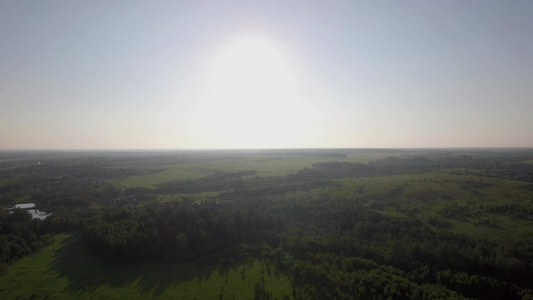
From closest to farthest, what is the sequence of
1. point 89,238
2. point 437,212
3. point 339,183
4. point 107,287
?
point 107,287 → point 89,238 → point 437,212 → point 339,183

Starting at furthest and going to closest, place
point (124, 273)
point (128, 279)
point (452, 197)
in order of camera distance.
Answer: point (452, 197)
point (124, 273)
point (128, 279)

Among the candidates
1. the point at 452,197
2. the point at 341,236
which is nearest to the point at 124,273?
the point at 341,236

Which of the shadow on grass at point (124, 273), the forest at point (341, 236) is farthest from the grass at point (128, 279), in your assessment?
the forest at point (341, 236)

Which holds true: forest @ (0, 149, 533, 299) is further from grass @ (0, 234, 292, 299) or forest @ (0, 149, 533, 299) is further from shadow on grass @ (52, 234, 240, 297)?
grass @ (0, 234, 292, 299)

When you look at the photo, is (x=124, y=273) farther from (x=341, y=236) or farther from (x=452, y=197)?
(x=452, y=197)

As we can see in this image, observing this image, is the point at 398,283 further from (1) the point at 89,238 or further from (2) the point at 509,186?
(2) the point at 509,186

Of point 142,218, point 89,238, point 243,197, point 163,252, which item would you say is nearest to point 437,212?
point 243,197

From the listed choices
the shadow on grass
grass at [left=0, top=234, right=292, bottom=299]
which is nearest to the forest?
the shadow on grass
